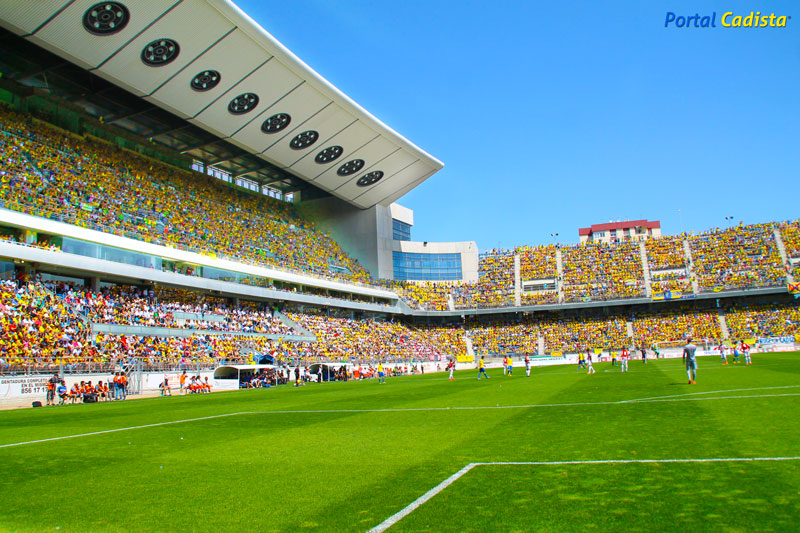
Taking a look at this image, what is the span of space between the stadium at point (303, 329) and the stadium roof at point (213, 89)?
19 cm

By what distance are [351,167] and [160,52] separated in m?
24.7

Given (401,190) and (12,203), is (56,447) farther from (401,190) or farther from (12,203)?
(401,190)

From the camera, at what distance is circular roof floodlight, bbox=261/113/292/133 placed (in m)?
46.9

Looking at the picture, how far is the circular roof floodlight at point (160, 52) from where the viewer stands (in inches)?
1437

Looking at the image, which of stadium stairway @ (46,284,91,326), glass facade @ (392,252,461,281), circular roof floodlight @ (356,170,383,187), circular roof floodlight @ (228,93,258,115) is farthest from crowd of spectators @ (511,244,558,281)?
stadium stairway @ (46,284,91,326)

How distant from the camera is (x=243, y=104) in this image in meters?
44.0

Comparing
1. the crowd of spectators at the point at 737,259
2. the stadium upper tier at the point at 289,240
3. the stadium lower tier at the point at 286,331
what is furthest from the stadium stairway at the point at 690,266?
the stadium lower tier at the point at 286,331

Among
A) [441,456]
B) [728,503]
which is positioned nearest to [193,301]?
[441,456]

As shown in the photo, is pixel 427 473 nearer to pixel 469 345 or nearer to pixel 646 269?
pixel 469 345

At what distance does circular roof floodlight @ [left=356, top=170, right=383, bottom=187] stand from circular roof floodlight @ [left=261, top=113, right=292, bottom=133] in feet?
49.4

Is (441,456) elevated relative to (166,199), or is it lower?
lower

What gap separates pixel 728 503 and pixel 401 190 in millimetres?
64072

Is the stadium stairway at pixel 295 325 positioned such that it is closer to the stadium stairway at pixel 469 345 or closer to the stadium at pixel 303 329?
the stadium at pixel 303 329

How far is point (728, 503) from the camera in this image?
4.88 meters
